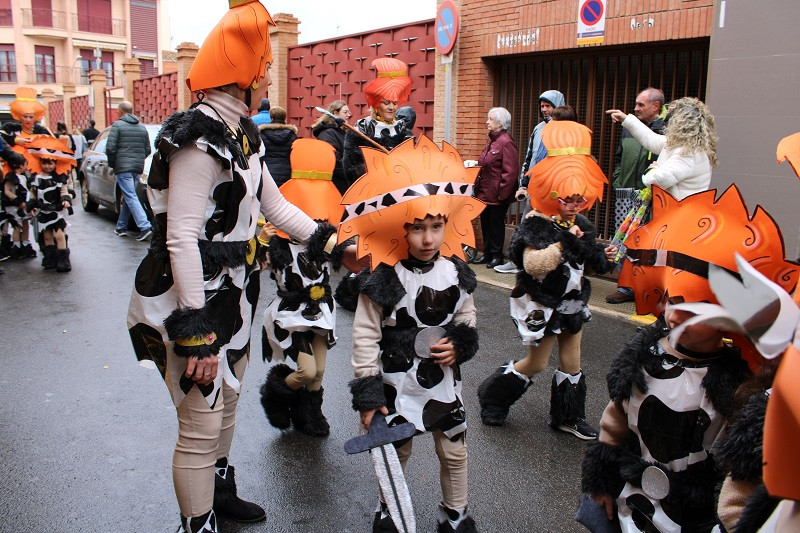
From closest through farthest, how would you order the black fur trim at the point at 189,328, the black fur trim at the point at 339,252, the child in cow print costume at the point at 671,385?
the child in cow print costume at the point at 671,385, the black fur trim at the point at 189,328, the black fur trim at the point at 339,252

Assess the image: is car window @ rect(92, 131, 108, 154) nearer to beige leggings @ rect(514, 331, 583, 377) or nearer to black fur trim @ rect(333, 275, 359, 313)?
beige leggings @ rect(514, 331, 583, 377)

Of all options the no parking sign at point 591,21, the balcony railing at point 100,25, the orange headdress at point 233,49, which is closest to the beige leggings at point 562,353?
the orange headdress at point 233,49

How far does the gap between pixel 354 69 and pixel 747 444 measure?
41.0 ft

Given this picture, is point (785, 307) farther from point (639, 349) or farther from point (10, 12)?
point (10, 12)

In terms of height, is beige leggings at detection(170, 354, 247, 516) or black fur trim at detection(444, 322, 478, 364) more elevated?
black fur trim at detection(444, 322, 478, 364)

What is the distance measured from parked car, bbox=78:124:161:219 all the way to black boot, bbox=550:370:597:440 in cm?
881

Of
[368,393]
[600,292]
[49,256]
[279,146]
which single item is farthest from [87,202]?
[368,393]

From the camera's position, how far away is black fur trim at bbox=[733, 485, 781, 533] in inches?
57.4

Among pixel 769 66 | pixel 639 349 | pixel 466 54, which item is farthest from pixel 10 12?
pixel 639 349

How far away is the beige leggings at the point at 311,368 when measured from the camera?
4203 millimetres

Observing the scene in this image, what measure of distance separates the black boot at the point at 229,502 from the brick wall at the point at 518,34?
6.58m

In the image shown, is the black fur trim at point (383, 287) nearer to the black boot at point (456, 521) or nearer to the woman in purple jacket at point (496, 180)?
the black boot at point (456, 521)

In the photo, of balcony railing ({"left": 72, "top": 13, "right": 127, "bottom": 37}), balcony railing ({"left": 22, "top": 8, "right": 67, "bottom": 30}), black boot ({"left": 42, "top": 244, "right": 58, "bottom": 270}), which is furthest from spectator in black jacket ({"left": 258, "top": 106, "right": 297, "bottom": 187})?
balcony railing ({"left": 72, "top": 13, "right": 127, "bottom": 37})

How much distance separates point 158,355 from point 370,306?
0.84 metres
